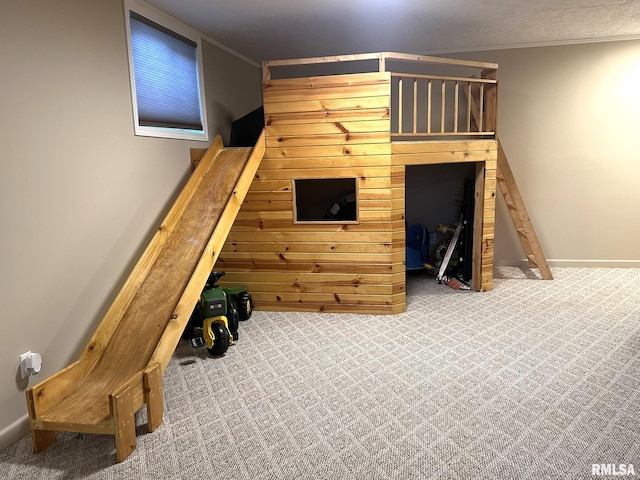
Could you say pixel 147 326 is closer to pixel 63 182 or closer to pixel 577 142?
pixel 63 182

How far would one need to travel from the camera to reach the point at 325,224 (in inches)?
146

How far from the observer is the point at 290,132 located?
12.0 ft

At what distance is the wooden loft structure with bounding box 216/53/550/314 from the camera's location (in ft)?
11.5

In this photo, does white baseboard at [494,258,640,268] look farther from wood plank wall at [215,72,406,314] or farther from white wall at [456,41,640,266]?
wood plank wall at [215,72,406,314]

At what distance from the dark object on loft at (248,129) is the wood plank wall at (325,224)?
0.39m

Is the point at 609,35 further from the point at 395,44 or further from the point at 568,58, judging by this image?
the point at 395,44

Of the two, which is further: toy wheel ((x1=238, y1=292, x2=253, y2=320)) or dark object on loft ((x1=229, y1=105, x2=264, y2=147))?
dark object on loft ((x1=229, y1=105, x2=264, y2=147))

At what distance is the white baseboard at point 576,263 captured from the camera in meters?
5.00

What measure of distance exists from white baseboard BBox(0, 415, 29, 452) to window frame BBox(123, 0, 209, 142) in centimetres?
196

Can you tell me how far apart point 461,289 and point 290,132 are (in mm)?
2412

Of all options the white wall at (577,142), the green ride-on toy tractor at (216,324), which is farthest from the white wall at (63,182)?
the white wall at (577,142)

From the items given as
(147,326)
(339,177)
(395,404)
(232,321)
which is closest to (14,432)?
(147,326)

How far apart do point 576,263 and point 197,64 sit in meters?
4.90

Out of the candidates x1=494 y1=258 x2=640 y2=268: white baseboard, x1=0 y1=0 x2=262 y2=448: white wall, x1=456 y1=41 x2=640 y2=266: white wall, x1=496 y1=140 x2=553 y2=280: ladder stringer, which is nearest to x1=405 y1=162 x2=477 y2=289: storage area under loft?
x1=496 y1=140 x2=553 y2=280: ladder stringer
